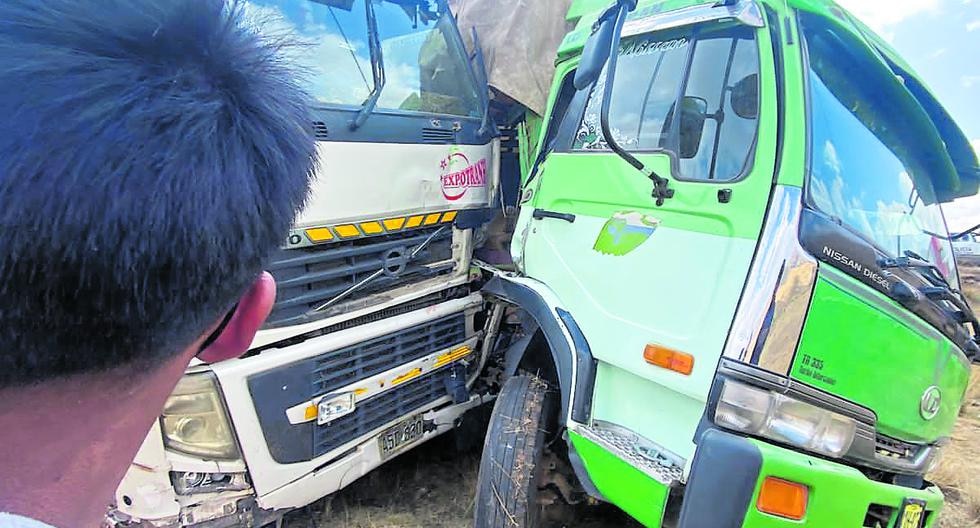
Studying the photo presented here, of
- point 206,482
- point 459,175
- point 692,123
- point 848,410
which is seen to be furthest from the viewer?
point 459,175

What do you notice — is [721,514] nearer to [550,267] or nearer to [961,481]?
[550,267]

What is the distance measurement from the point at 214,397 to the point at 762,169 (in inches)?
88.4

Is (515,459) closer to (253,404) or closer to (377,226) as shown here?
(253,404)

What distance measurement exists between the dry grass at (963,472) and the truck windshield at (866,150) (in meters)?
1.73

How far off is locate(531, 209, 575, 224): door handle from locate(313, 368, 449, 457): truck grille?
3.54ft

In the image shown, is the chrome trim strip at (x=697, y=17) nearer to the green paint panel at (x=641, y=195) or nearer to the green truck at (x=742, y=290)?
the green truck at (x=742, y=290)

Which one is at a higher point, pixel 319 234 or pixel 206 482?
pixel 319 234

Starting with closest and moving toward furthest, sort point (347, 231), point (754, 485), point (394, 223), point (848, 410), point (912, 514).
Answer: point (754, 485)
point (848, 410)
point (912, 514)
point (347, 231)
point (394, 223)

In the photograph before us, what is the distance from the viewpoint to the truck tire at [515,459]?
2623mm

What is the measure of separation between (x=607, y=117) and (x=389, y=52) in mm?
1504

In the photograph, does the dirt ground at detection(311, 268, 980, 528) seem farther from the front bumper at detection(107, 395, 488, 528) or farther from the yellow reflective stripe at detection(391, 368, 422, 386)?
the yellow reflective stripe at detection(391, 368, 422, 386)

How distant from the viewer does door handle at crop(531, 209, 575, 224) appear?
2.79m

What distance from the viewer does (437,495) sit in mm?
3631

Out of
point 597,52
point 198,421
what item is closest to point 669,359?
point 597,52
